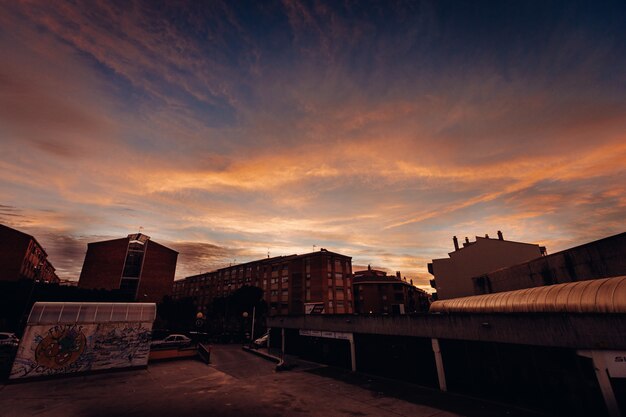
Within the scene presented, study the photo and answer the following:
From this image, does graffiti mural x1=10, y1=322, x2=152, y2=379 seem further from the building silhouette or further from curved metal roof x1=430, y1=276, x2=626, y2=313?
the building silhouette

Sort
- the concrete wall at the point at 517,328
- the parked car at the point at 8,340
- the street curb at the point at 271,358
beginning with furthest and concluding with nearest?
1. the parked car at the point at 8,340
2. the street curb at the point at 271,358
3. the concrete wall at the point at 517,328

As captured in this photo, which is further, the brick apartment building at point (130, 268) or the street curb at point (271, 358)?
the brick apartment building at point (130, 268)

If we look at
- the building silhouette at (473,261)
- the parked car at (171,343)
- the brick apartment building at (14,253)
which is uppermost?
the brick apartment building at (14,253)

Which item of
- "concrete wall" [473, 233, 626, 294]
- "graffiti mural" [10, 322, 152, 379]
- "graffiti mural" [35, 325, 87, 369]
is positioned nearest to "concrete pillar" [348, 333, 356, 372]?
"concrete wall" [473, 233, 626, 294]

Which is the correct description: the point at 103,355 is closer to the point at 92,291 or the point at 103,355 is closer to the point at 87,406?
the point at 87,406

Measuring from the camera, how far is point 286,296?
6956 centimetres

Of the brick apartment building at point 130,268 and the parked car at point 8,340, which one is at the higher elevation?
the brick apartment building at point 130,268

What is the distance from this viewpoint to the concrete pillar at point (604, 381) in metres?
9.73

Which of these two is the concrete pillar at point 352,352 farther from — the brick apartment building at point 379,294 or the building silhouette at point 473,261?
the brick apartment building at point 379,294

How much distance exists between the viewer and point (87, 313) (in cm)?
2181

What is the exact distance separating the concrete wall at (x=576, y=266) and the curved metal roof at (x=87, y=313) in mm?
31812

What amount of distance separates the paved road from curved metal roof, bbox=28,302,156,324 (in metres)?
3.86

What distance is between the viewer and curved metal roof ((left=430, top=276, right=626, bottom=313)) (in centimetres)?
1153

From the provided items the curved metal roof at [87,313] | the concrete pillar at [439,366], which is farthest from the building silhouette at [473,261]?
the curved metal roof at [87,313]
